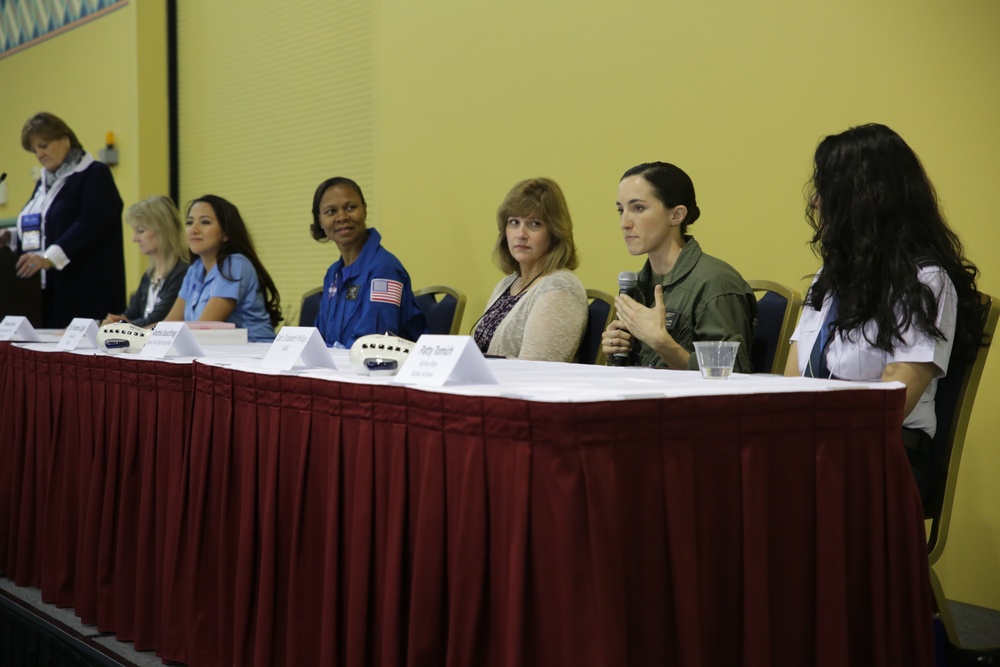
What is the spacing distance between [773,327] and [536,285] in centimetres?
74

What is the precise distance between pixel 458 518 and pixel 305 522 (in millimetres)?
396

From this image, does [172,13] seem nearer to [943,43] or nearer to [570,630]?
[943,43]

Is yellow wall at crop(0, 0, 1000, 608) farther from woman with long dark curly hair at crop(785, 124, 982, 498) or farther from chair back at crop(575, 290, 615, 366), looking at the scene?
woman with long dark curly hair at crop(785, 124, 982, 498)

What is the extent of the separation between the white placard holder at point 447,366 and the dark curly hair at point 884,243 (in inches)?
29.4

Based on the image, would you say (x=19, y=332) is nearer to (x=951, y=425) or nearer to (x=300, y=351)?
(x=300, y=351)

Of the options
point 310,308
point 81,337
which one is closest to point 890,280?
point 81,337

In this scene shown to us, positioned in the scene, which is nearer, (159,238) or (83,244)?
(159,238)

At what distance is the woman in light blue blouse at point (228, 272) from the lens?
3.66 meters

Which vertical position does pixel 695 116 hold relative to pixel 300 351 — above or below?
above

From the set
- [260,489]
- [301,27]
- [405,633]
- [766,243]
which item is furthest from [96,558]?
[301,27]

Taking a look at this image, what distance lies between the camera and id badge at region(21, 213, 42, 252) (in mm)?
4422

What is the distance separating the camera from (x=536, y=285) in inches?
113

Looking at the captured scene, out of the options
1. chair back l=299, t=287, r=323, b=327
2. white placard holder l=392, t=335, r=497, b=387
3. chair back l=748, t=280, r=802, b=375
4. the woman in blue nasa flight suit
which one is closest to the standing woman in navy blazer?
chair back l=299, t=287, r=323, b=327

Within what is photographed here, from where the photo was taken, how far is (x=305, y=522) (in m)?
1.60
